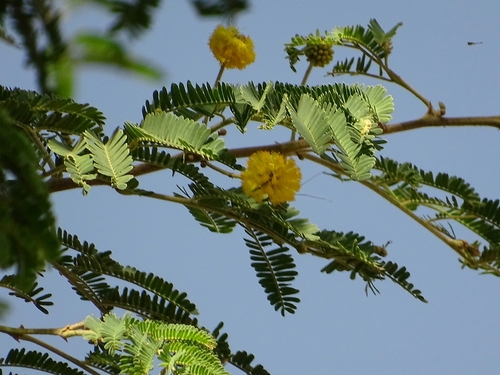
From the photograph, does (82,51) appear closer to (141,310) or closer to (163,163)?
(163,163)

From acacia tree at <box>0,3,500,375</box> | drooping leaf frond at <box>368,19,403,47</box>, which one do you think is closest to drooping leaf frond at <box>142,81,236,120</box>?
acacia tree at <box>0,3,500,375</box>

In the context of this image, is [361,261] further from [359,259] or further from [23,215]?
[23,215]

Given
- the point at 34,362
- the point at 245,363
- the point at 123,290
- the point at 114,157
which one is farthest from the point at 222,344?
the point at 114,157

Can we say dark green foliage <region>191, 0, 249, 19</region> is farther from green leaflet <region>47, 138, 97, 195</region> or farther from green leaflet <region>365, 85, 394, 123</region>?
green leaflet <region>365, 85, 394, 123</region>

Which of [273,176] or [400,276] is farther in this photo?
[400,276]

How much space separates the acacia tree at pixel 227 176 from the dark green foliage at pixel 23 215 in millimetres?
537

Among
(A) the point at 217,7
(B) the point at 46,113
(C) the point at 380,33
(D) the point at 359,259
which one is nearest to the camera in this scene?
(A) the point at 217,7

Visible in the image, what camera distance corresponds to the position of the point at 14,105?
1006mm

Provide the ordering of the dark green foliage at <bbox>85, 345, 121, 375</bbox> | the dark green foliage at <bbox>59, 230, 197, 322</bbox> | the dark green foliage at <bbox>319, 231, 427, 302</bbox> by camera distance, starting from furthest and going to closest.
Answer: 1. the dark green foliage at <bbox>59, 230, 197, 322</bbox>
2. the dark green foliage at <bbox>319, 231, 427, 302</bbox>
3. the dark green foliage at <bbox>85, 345, 121, 375</bbox>

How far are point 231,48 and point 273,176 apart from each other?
35 cm

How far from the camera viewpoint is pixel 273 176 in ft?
3.42

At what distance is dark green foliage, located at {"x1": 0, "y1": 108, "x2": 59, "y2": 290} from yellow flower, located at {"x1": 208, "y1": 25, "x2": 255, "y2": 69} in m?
0.98

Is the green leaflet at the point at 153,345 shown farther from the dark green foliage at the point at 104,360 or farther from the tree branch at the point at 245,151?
the tree branch at the point at 245,151

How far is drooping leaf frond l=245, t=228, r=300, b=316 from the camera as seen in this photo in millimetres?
1290
